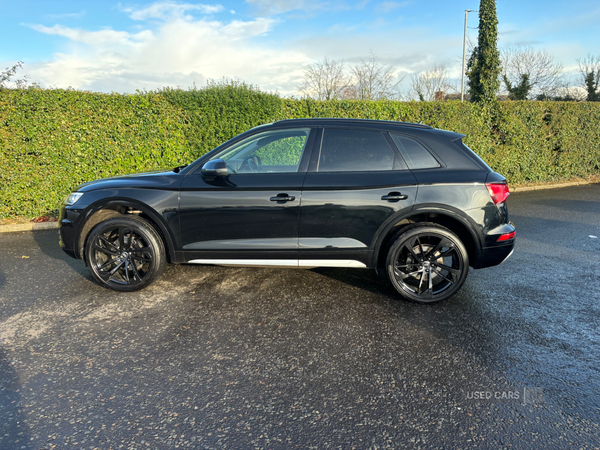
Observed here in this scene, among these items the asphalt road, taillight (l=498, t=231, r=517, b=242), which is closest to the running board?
the asphalt road

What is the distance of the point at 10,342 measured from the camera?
3.26 m

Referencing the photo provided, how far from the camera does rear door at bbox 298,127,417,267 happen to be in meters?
3.90

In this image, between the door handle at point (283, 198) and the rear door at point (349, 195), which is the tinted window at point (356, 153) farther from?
the door handle at point (283, 198)

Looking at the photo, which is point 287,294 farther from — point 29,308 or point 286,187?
point 29,308

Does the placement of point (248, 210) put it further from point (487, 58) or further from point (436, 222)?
point (487, 58)

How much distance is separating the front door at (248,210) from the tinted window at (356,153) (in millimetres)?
213

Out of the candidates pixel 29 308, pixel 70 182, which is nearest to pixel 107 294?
pixel 29 308

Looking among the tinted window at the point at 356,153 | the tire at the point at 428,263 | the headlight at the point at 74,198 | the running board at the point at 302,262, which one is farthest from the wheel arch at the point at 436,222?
the headlight at the point at 74,198

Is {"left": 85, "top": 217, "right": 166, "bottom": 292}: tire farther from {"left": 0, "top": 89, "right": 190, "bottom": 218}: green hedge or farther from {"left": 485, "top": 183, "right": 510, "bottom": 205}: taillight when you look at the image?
{"left": 0, "top": 89, "right": 190, "bottom": 218}: green hedge

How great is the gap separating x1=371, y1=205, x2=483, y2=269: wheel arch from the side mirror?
160 centimetres

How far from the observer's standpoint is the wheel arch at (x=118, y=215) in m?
4.18

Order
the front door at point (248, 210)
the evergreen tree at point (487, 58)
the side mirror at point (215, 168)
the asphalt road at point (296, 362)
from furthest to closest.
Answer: the evergreen tree at point (487, 58)
the front door at point (248, 210)
the side mirror at point (215, 168)
the asphalt road at point (296, 362)

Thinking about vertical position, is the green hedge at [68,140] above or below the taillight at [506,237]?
above

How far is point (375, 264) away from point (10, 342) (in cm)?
321
